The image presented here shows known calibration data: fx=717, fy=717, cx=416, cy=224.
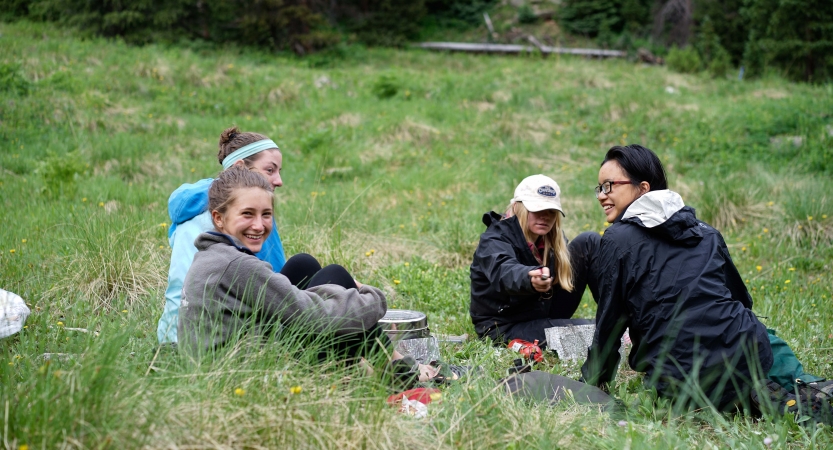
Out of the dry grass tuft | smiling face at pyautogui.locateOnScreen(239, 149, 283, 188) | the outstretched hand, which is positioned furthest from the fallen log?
the outstretched hand

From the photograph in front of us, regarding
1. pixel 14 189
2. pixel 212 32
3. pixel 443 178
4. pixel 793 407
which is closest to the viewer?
pixel 793 407

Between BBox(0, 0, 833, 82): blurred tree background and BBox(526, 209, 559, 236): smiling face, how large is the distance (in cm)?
1324

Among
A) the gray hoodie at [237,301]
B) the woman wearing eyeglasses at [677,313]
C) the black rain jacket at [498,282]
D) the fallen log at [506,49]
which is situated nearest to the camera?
the gray hoodie at [237,301]

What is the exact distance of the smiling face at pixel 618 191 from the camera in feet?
12.6

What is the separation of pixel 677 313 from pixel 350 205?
3.49 m

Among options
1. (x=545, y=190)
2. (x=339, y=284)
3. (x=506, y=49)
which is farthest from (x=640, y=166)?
(x=506, y=49)

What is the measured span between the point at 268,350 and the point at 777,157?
29.6 feet

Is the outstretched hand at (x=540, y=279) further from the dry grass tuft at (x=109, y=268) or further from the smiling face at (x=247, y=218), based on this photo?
the dry grass tuft at (x=109, y=268)

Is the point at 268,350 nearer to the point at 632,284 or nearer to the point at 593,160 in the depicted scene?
the point at 632,284

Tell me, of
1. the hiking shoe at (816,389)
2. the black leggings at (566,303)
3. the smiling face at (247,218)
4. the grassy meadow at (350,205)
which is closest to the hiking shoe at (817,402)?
the hiking shoe at (816,389)

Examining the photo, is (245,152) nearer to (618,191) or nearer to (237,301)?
(237,301)

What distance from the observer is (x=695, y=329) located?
3293 millimetres

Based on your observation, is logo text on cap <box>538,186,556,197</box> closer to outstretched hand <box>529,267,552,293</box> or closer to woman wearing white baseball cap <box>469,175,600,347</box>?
woman wearing white baseball cap <box>469,175,600,347</box>

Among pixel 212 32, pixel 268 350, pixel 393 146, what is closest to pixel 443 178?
pixel 393 146
